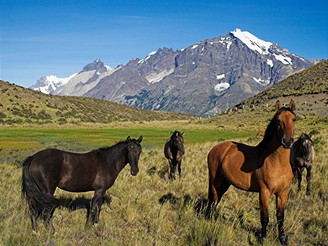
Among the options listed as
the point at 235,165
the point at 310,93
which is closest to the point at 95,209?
the point at 235,165

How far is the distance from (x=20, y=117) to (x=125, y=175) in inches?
2380

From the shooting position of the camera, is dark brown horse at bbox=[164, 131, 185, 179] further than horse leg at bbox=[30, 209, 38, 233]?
Yes

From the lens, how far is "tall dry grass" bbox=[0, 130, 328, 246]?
265 inches

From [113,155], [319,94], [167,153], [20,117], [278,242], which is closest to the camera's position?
[278,242]

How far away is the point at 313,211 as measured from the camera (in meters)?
9.21

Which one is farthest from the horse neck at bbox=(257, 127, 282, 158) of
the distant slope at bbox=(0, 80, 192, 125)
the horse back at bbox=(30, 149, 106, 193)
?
the distant slope at bbox=(0, 80, 192, 125)

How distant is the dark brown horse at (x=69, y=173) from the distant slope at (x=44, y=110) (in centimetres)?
5918

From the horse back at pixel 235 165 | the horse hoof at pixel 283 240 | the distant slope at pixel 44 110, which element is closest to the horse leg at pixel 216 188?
the horse back at pixel 235 165

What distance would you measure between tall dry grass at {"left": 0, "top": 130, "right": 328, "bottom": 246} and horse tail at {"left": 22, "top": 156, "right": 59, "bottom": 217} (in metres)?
0.41

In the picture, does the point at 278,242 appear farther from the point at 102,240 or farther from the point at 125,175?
the point at 125,175

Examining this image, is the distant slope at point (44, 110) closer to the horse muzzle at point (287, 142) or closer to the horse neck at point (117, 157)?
the horse neck at point (117, 157)

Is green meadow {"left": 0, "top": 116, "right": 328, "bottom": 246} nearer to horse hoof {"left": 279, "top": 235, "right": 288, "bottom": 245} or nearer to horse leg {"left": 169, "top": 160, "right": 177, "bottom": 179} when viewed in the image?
horse hoof {"left": 279, "top": 235, "right": 288, "bottom": 245}

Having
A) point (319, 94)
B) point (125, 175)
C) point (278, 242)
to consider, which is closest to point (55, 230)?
point (278, 242)

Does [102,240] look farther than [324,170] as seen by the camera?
No
